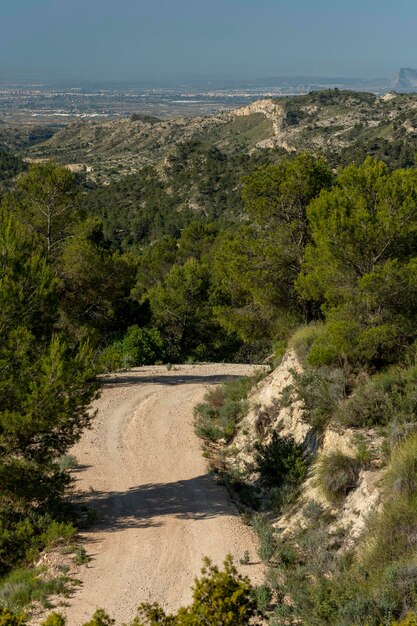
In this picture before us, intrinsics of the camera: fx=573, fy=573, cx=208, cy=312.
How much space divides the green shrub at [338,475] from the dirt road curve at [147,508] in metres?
1.86

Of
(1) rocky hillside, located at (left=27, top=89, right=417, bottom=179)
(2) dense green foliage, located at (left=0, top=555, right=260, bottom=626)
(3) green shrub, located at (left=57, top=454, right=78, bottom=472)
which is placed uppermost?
(1) rocky hillside, located at (left=27, top=89, right=417, bottom=179)

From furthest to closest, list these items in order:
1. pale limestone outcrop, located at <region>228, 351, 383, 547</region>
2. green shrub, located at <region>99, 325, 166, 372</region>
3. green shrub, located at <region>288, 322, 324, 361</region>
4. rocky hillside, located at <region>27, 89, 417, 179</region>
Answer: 1. rocky hillside, located at <region>27, 89, 417, 179</region>
2. green shrub, located at <region>99, 325, 166, 372</region>
3. green shrub, located at <region>288, 322, 324, 361</region>
4. pale limestone outcrop, located at <region>228, 351, 383, 547</region>

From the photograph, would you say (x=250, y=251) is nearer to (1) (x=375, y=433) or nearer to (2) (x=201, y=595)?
(1) (x=375, y=433)

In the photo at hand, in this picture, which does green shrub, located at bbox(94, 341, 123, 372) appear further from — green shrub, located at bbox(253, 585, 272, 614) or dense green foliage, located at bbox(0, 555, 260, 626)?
dense green foliage, located at bbox(0, 555, 260, 626)

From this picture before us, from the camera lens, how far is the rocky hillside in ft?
237

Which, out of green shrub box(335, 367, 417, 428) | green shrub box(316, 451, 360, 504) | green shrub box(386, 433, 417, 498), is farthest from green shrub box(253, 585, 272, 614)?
green shrub box(335, 367, 417, 428)

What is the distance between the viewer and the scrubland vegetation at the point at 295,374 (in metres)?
8.04

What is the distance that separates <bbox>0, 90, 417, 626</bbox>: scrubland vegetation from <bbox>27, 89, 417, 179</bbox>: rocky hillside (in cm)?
4483

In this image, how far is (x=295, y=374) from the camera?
13.3 metres

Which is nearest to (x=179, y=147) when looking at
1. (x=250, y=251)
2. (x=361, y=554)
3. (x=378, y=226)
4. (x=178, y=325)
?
(x=178, y=325)

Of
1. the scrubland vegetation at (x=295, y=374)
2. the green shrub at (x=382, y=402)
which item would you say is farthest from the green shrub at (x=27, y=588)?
the green shrub at (x=382, y=402)

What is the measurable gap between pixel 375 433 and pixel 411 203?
17.0 ft

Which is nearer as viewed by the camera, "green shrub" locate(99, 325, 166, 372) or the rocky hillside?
Answer: "green shrub" locate(99, 325, 166, 372)

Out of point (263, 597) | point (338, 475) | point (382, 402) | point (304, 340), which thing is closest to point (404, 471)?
point (338, 475)
